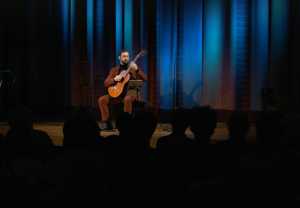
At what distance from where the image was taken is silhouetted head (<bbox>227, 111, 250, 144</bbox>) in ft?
7.41

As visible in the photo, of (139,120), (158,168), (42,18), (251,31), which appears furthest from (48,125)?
(158,168)

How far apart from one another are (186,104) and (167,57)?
716mm

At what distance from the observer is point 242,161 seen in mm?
1847

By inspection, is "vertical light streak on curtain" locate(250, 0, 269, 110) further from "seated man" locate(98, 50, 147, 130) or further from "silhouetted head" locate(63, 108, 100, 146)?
"silhouetted head" locate(63, 108, 100, 146)

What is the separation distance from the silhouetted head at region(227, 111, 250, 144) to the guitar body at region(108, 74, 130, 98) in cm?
389

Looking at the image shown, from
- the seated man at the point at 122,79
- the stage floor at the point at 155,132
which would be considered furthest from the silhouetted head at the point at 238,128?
the seated man at the point at 122,79

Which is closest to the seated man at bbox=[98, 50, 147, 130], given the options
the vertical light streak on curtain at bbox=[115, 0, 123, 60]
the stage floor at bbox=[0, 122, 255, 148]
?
the stage floor at bbox=[0, 122, 255, 148]

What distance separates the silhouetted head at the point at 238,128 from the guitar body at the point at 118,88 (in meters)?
3.89

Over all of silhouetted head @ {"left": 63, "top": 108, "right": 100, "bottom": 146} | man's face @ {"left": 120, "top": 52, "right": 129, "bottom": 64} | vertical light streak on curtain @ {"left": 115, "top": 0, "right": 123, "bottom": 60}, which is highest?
vertical light streak on curtain @ {"left": 115, "top": 0, "right": 123, "bottom": 60}

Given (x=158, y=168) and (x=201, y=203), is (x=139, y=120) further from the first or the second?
(x=201, y=203)

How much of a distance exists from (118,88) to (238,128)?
3.99 meters

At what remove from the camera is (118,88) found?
6.18 meters

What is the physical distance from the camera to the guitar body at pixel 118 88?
20.2 feet

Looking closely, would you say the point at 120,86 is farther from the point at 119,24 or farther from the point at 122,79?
the point at 119,24
